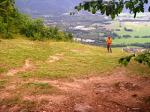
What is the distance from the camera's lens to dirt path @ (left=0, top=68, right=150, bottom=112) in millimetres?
15438

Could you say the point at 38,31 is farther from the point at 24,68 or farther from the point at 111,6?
the point at 111,6

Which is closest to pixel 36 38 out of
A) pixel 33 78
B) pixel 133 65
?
pixel 133 65

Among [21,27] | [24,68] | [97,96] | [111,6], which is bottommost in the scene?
[97,96]

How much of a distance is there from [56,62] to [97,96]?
29.8ft

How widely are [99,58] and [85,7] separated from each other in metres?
16.7

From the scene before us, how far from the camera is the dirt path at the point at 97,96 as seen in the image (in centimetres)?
1544

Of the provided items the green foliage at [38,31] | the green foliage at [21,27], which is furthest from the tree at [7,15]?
the green foliage at [38,31]

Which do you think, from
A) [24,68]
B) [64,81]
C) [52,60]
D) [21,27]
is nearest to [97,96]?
[64,81]

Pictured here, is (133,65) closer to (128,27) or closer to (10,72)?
(10,72)

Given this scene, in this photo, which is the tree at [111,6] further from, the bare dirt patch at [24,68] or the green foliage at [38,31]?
the green foliage at [38,31]

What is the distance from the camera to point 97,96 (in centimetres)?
1706

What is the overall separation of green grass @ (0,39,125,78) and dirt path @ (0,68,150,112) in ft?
5.91

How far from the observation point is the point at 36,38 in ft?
130

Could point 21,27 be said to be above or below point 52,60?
above
